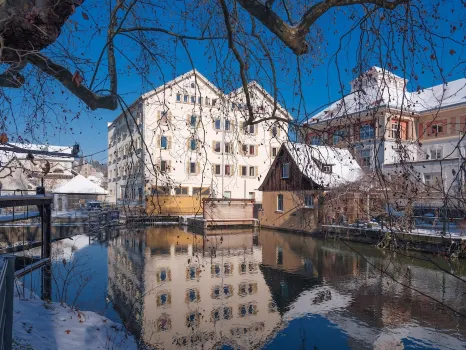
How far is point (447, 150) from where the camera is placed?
25.8m

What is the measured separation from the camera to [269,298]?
34.3 feet

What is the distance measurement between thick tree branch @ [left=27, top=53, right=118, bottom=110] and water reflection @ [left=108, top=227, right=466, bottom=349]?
3.63 m

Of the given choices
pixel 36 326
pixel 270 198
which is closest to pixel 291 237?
pixel 270 198

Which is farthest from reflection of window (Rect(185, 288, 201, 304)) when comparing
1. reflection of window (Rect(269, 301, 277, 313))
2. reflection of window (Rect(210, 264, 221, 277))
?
reflection of window (Rect(210, 264, 221, 277))

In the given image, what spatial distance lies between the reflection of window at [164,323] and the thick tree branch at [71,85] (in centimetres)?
591

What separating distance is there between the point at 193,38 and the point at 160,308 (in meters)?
7.40

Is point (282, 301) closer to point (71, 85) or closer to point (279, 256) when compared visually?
point (279, 256)

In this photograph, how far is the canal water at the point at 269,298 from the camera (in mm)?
7770

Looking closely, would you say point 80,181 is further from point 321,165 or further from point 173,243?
point 321,165

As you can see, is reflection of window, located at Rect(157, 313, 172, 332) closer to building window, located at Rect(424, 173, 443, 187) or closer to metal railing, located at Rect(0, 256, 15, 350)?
building window, located at Rect(424, 173, 443, 187)

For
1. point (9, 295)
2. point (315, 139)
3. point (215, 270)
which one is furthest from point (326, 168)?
point (215, 270)

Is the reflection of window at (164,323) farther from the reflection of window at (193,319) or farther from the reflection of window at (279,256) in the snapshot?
the reflection of window at (279,256)

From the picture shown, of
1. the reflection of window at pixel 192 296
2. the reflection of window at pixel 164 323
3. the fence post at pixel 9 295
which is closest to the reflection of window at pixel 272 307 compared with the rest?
the reflection of window at pixel 192 296

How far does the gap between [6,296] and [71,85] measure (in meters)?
2.40
